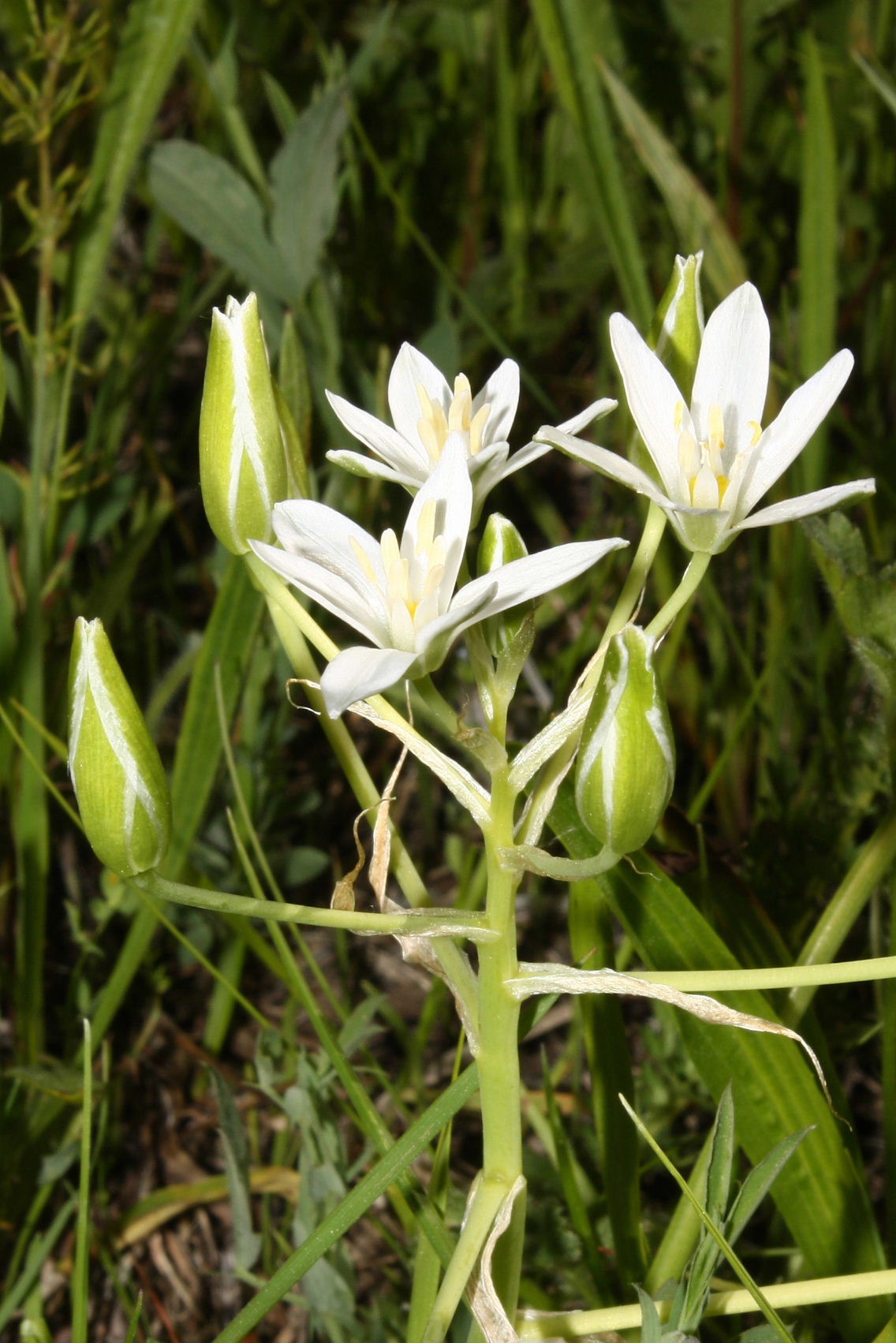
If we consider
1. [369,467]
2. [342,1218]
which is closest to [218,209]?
[369,467]

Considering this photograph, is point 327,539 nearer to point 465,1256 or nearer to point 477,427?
point 477,427

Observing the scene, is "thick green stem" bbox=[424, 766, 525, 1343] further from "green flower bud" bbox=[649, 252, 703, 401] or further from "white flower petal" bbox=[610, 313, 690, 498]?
"green flower bud" bbox=[649, 252, 703, 401]

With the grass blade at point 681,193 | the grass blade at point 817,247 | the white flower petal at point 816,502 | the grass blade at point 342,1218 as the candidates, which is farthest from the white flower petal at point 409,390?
the grass blade at point 681,193

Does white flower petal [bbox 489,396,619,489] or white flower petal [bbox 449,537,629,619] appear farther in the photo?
white flower petal [bbox 489,396,619,489]

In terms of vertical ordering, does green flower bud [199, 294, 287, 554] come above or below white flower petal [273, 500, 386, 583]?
above

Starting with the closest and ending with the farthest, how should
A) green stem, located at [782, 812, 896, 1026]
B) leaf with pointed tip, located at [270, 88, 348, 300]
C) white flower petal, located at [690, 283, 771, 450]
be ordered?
white flower petal, located at [690, 283, 771, 450] → green stem, located at [782, 812, 896, 1026] → leaf with pointed tip, located at [270, 88, 348, 300]

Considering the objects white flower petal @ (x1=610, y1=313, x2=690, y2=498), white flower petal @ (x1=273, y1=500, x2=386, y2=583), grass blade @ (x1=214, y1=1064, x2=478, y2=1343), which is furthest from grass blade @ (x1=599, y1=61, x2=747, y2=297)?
grass blade @ (x1=214, y1=1064, x2=478, y2=1343)

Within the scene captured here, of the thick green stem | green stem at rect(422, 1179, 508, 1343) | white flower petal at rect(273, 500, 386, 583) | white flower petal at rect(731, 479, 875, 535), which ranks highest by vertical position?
white flower petal at rect(273, 500, 386, 583)
